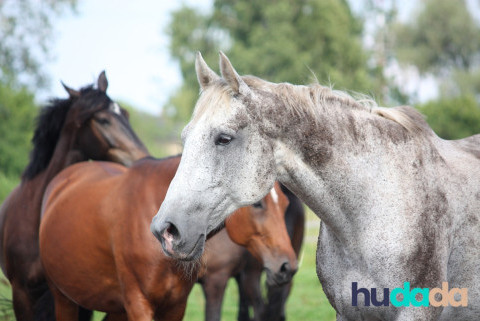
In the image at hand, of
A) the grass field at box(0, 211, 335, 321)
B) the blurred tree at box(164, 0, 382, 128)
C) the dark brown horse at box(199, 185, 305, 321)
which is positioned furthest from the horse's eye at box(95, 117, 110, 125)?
the blurred tree at box(164, 0, 382, 128)

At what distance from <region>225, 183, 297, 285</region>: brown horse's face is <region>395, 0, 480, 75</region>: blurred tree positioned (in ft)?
128

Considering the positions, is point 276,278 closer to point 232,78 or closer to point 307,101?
point 307,101

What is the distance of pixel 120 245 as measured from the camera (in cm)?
397

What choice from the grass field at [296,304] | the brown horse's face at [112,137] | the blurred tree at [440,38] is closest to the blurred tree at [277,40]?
the blurred tree at [440,38]

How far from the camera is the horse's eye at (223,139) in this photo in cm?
281

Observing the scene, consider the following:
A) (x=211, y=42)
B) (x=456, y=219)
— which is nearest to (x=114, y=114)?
(x=456, y=219)

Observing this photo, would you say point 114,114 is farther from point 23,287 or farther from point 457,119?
point 457,119

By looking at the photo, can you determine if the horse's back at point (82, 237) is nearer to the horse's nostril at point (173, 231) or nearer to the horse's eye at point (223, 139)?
the horse's nostril at point (173, 231)

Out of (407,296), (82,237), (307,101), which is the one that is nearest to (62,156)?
(82,237)

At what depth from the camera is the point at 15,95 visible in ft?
71.6

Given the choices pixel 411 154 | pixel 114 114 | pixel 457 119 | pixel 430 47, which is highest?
pixel 430 47

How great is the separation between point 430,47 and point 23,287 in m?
41.7

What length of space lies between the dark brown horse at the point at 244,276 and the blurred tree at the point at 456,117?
62.9ft

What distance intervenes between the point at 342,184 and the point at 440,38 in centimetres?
4279
